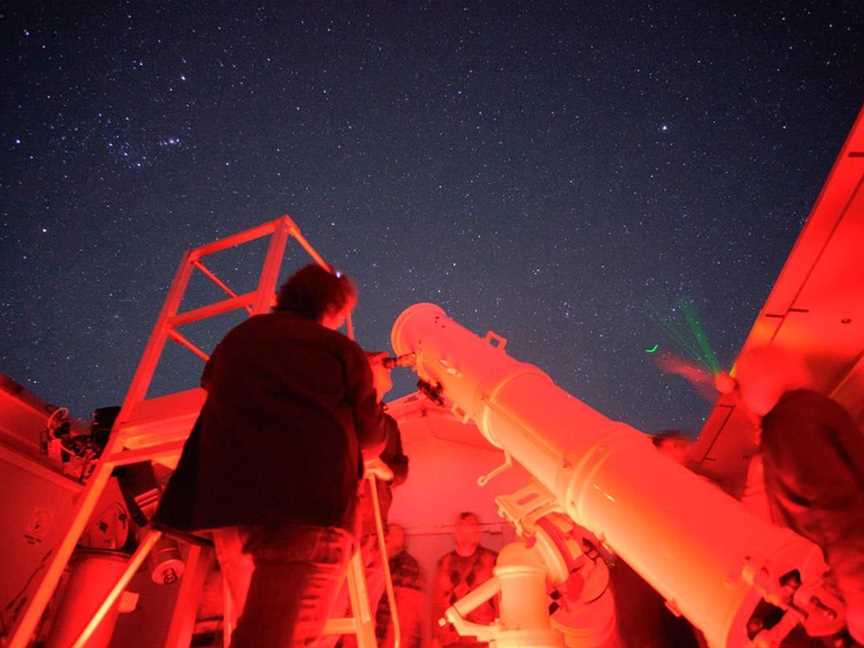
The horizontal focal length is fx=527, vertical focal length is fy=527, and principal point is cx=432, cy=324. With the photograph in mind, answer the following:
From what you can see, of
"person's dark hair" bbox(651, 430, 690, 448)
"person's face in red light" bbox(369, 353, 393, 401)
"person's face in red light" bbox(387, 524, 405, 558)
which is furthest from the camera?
"person's face in red light" bbox(387, 524, 405, 558)

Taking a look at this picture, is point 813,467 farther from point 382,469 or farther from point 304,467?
point 304,467

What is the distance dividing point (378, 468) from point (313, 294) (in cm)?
91

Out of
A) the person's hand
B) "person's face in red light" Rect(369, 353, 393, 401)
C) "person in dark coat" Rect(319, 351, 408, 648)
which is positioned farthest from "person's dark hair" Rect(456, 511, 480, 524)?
the person's hand

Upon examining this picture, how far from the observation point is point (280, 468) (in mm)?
1625

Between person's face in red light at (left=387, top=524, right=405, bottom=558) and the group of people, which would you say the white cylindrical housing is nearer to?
the group of people

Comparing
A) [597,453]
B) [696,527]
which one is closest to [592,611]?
[597,453]

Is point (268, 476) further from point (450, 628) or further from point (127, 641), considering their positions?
point (127, 641)

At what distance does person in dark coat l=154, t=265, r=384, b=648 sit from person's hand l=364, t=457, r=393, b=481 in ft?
1.38

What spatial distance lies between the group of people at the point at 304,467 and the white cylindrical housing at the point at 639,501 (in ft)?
1.75

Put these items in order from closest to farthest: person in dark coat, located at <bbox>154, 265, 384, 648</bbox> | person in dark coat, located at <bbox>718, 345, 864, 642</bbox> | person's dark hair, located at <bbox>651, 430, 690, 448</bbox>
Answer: person in dark coat, located at <bbox>154, 265, 384, 648</bbox> → person in dark coat, located at <bbox>718, 345, 864, 642</bbox> → person's dark hair, located at <bbox>651, 430, 690, 448</bbox>

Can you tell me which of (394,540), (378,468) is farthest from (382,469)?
(394,540)

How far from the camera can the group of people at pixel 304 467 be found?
1.55 meters

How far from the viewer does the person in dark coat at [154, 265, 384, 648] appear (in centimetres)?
153

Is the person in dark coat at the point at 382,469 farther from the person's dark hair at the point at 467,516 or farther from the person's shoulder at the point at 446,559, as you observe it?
the person's dark hair at the point at 467,516
